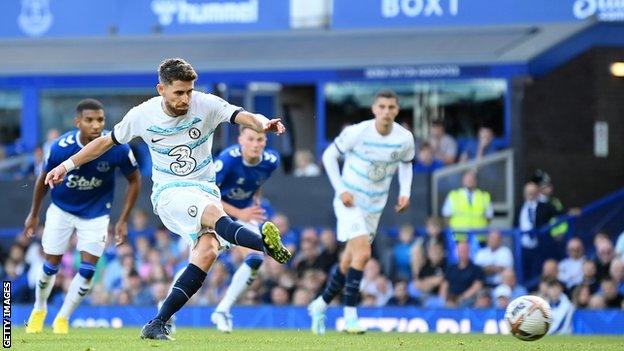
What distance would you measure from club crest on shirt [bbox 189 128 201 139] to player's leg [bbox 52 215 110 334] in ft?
9.84

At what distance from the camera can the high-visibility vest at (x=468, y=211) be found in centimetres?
2164

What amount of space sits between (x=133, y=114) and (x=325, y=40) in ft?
39.8

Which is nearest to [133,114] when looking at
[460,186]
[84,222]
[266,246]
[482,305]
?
[266,246]

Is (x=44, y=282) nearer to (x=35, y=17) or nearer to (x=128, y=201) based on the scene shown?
(x=128, y=201)

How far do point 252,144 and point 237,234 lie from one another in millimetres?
4028

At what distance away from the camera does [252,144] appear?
1605cm

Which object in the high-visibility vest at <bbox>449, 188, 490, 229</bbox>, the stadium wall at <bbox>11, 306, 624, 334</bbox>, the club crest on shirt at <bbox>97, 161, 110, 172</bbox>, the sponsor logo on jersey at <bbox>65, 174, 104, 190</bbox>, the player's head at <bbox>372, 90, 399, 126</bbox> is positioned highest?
the player's head at <bbox>372, 90, 399, 126</bbox>

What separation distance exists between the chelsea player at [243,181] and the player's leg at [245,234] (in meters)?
3.42

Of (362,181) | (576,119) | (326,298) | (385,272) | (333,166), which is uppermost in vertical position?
(576,119)

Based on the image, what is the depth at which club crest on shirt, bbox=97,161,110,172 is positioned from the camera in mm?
14977

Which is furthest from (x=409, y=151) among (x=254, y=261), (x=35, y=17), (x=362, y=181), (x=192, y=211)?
(x=35, y=17)

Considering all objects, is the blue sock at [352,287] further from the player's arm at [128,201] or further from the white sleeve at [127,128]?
the white sleeve at [127,128]

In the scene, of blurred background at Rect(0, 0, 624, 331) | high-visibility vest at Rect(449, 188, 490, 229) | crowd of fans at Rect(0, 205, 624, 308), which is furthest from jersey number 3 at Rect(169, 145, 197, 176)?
high-visibility vest at Rect(449, 188, 490, 229)

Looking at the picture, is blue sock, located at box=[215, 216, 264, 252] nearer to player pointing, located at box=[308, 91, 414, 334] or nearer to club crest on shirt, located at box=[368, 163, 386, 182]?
player pointing, located at box=[308, 91, 414, 334]
